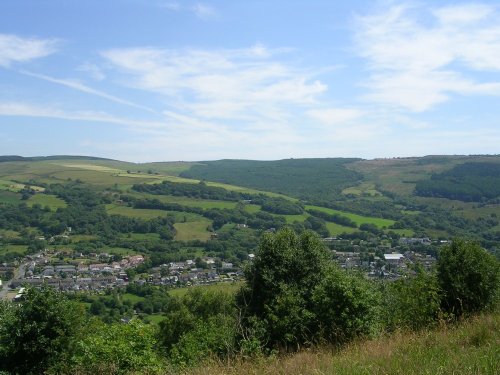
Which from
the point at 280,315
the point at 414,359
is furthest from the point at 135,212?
the point at 414,359

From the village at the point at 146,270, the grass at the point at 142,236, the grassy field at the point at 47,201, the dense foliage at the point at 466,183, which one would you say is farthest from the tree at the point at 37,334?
the dense foliage at the point at 466,183

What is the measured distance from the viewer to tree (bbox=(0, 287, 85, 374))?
16.4 m

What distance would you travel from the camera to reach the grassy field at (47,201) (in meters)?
112

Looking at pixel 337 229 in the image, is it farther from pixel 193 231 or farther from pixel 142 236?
pixel 142 236

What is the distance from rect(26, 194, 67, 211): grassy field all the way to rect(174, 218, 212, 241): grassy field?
111 feet

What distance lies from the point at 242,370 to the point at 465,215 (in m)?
111

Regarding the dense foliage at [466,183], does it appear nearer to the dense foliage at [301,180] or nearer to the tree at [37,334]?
the dense foliage at [301,180]

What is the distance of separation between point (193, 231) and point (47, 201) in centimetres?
4382

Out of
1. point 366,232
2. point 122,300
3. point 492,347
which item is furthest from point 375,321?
point 366,232

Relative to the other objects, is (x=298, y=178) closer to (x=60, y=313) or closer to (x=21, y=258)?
(x=21, y=258)

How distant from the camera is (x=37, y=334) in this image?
54.4 ft

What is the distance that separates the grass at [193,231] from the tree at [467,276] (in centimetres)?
7837

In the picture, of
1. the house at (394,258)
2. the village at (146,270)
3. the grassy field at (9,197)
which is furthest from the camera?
the grassy field at (9,197)

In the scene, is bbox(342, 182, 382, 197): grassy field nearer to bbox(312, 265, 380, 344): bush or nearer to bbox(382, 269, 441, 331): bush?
bbox(382, 269, 441, 331): bush
